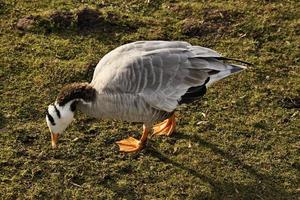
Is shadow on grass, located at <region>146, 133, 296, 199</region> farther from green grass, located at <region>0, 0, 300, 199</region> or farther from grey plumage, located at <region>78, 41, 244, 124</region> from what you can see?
grey plumage, located at <region>78, 41, 244, 124</region>

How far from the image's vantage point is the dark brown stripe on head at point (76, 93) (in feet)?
16.4

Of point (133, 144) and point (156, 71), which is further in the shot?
point (133, 144)

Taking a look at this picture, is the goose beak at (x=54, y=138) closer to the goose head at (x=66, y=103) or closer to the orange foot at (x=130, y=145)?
the goose head at (x=66, y=103)

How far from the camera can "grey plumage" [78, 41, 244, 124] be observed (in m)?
5.07

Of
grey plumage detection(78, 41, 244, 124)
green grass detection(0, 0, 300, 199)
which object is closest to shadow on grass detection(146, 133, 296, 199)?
green grass detection(0, 0, 300, 199)

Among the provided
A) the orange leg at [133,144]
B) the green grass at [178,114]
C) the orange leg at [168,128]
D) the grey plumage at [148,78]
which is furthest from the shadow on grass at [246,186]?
the grey plumage at [148,78]

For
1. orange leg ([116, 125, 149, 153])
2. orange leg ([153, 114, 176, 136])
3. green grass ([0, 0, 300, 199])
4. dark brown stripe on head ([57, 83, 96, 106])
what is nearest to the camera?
dark brown stripe on head ([57, 83, 96, 106])

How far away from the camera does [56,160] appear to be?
17.8 ft

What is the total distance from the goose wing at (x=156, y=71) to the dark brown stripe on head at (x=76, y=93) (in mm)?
Answer: 88

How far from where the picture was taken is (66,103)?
16.5 ft

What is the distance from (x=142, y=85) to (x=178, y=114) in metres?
1.03

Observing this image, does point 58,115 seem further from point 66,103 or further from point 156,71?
point 156,71

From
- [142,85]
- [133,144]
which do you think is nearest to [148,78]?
[142,85]

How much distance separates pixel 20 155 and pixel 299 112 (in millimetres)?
2962
